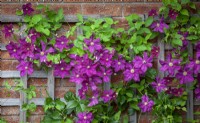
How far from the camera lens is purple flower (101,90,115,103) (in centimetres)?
249

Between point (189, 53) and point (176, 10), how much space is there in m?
0.31

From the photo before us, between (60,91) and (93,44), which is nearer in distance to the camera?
(93,44)

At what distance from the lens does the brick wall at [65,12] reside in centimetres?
262

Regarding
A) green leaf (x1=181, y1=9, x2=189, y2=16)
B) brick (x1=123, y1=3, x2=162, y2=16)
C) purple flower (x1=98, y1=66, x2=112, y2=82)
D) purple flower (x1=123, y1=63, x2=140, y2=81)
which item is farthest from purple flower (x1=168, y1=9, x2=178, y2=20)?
purple flower (x1=98, y1=66, x2=112, y2=82)

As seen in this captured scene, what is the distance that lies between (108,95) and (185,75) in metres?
0.52

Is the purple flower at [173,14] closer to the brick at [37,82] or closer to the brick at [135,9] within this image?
the brick at [135,9]

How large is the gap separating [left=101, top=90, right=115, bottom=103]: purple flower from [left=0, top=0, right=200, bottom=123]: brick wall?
6.0 inches

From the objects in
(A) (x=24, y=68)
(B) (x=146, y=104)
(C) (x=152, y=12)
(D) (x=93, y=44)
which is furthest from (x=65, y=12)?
(B) (x=146, y=104)

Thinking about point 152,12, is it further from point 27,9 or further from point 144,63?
point 27,9

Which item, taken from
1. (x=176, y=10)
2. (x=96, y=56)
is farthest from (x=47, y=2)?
(x=176, y=10)

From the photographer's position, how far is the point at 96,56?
2486 mm

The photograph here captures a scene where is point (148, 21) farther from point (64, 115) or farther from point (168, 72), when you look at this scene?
point (64, 115)

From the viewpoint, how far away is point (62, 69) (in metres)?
2.55

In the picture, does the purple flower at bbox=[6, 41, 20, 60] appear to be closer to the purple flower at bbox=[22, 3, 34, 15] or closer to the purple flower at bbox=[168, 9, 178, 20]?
the purple flower at bbox=[22, 3, 34, 15]
